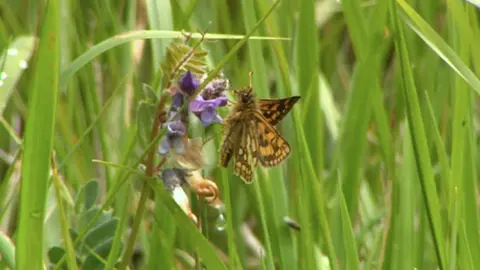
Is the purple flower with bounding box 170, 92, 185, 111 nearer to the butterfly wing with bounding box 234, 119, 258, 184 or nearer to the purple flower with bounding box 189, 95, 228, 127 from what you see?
the purple flower with bounding box 189, 95, 228, 127

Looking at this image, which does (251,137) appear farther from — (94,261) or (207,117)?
(94,261)

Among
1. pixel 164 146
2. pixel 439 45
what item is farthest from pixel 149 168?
pixel 439 45

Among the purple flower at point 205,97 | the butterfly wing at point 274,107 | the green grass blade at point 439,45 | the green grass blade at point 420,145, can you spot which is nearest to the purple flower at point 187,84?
the purple flower at point 205,97

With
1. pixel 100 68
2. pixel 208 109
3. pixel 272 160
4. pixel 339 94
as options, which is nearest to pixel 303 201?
pixel 272 160

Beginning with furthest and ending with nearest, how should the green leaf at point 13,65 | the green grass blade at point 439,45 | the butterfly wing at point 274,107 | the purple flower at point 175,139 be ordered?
the green leaf at point 13,65 < the green grass blade at point 439,45 < the butterfly wing at point 274,107 < the purple flower at point 175,139

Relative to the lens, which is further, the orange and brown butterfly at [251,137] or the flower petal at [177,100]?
the orange and brown butterfly at [251,137]

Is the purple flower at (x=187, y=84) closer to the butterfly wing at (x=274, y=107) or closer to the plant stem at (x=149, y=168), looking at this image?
the plant stem at (x=149, y=168)

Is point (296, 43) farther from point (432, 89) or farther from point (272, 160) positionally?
point (432, 89)
